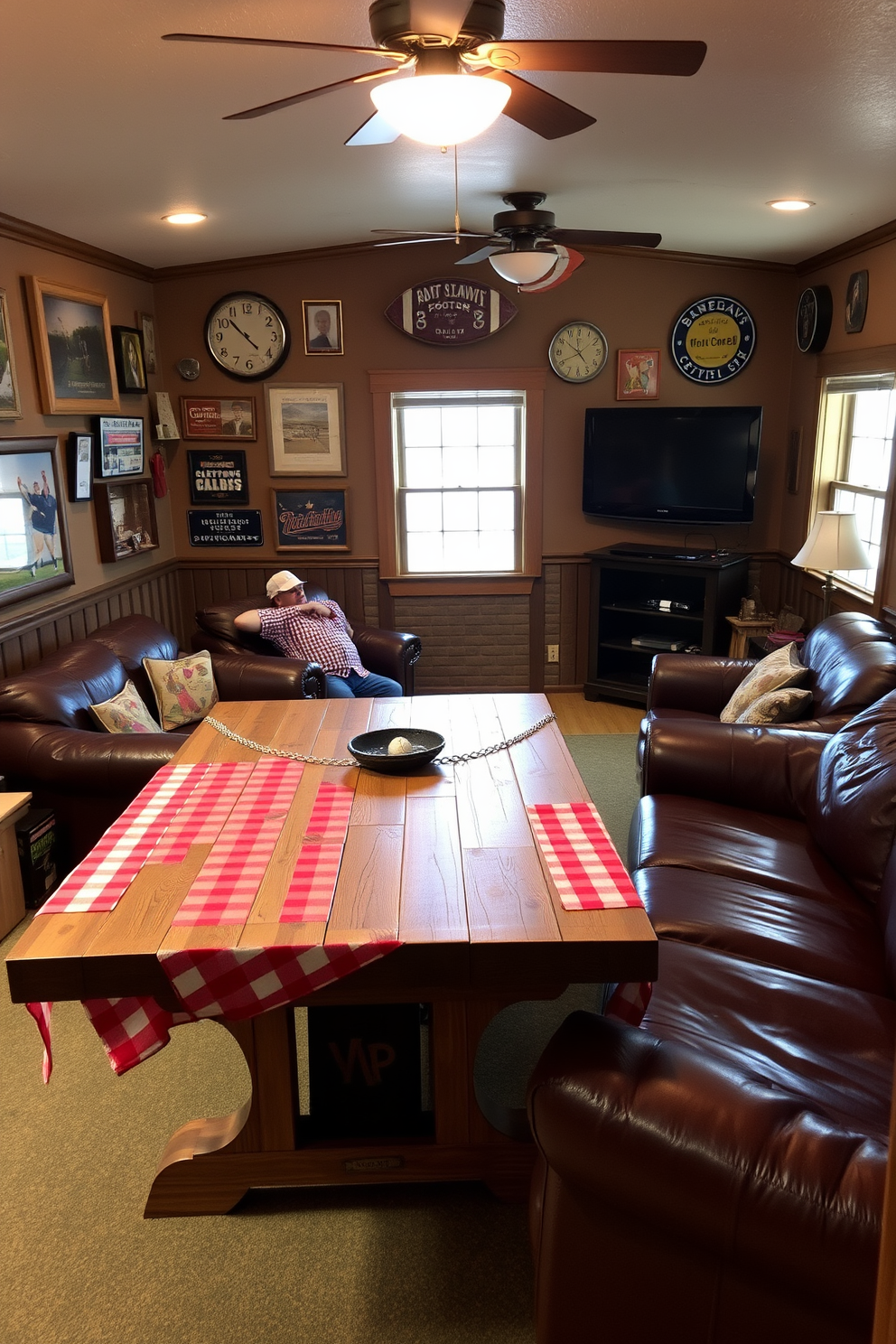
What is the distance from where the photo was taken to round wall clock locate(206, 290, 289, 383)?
5.51m

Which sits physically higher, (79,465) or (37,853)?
(79,465)

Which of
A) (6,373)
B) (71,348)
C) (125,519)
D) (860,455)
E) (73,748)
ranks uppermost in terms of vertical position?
(71,348)

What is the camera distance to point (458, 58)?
75.0 inches

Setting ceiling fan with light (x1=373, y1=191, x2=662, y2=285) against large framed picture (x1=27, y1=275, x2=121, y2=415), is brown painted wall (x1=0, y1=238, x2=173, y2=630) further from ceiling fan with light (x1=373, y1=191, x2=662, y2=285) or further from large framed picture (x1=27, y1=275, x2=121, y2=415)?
ceiling fan with light (x1=373, y1=191, x2=662, y2=285)

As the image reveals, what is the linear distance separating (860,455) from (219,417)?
3.57 m

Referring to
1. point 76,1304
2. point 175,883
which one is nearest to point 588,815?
point 175,883

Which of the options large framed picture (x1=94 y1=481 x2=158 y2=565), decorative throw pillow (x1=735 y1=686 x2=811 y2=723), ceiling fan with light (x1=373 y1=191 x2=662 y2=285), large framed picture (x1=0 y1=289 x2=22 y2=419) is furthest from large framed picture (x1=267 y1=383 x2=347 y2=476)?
decorative throw pillow (x1=735 y1=686 x2=811 y2=723)

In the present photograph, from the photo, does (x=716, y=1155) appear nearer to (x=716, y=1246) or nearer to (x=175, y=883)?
(x=716, y=1246)

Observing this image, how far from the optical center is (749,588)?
589cm

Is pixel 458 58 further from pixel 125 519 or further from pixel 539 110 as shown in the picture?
pixel 125 519

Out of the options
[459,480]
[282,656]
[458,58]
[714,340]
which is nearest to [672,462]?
[714,340]

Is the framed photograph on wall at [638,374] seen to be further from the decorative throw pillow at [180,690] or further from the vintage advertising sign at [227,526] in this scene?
the decorative throw pillow at [180,690]

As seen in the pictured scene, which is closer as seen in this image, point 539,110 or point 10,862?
point 539,110

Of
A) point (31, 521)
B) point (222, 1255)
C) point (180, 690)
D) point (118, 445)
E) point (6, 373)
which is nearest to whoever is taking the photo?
point (222, 1255)
